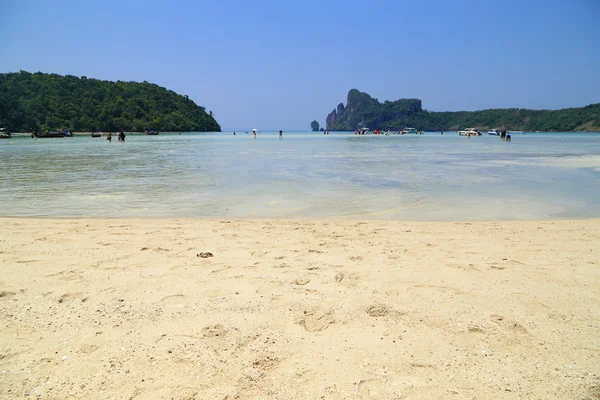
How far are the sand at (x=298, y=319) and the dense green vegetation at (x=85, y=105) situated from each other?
4044 inches

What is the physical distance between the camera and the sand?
7.70 ft

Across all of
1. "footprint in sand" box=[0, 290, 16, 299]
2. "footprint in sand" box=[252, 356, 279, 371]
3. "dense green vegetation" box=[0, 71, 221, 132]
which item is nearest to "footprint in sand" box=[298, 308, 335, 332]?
"footprint in sand" box=[252, 356, 279, 371]

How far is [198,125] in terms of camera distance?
489ft

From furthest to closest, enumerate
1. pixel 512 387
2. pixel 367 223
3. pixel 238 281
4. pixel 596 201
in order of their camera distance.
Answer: pixel 596 201 < pixel 367 223 < pixel 238 281 < pixel 512 387

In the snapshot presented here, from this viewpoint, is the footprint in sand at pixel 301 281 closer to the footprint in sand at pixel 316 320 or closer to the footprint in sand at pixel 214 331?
the footprint in sand at pixel 316 320

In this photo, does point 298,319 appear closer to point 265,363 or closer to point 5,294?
point 265,363

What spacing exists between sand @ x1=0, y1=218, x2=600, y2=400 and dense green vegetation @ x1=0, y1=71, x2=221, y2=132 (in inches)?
4044

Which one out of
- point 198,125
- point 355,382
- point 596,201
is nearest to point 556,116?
point 198,125

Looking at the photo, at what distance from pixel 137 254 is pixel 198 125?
5970 inches

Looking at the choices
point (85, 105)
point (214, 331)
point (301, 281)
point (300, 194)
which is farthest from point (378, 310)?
point (85, 105)

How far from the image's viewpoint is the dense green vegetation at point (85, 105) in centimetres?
9200

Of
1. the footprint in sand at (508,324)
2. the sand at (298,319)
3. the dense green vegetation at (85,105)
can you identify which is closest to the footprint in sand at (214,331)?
the sand at (298,319)

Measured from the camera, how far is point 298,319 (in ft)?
10.4

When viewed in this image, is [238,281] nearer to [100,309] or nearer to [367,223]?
[100,309]
